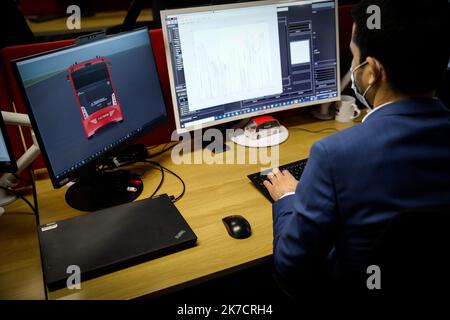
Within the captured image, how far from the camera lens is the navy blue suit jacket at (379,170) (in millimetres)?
861

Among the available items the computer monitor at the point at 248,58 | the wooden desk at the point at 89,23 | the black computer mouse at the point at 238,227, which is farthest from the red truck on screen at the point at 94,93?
the wooden desk at the point at 89,23

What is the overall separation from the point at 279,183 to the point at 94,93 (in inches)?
25.2

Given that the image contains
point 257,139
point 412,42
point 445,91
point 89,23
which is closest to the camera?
point 412,42

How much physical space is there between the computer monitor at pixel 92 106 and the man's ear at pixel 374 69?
767 millimetres

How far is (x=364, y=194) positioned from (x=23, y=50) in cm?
116

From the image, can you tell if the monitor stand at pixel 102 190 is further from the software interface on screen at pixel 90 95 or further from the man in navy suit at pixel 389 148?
the man in navy suit at pixel 389 148

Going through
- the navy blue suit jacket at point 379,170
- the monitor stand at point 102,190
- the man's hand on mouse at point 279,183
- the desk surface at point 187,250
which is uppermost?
the navy blue suit jacket at point 379,170

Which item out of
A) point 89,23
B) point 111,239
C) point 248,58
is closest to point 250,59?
point 248,58

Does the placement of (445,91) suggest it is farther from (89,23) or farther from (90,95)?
(89,23)

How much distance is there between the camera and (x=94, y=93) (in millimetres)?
1265

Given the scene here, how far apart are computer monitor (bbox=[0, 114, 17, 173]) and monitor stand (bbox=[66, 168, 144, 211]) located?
0.20 m

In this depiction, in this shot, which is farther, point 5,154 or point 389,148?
point 5,154

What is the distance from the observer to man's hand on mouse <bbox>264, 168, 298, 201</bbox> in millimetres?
1311

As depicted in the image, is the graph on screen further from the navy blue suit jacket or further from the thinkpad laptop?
the navy blue suit jacket
